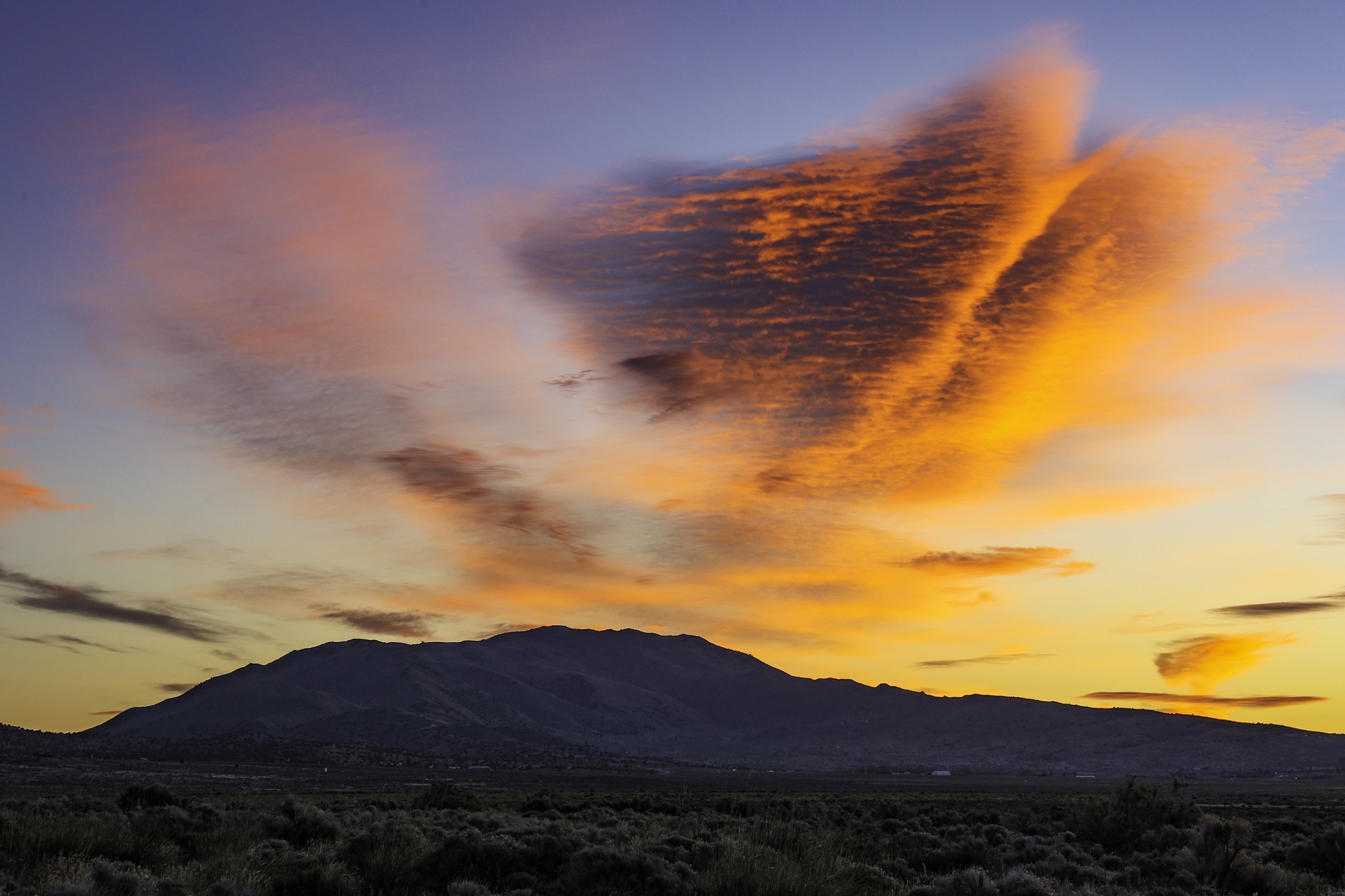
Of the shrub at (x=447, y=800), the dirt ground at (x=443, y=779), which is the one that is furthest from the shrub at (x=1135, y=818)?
the dirt ground at (x=443, y=779)

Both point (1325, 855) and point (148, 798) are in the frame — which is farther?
point (148, 798)

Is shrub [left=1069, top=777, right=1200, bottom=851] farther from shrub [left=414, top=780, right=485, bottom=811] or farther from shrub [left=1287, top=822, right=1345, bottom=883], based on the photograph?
shrub [left=414, top=780, right=485, bottom=811]

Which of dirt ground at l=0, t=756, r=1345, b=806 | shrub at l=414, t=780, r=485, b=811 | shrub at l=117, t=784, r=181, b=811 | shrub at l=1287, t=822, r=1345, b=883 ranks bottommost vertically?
dirt ground at l=0, t=756, r=1345, b=806

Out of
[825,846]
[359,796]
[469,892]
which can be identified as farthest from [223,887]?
[359,796]

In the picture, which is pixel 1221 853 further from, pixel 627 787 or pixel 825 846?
pixel 627 787

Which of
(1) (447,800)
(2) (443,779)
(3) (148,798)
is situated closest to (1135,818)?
(3) (148,798)

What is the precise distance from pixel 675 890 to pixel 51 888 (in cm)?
715

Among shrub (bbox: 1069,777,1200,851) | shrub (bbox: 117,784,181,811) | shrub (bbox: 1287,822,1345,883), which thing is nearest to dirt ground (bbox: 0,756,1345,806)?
shrub (bbox: 117,784,181,811)

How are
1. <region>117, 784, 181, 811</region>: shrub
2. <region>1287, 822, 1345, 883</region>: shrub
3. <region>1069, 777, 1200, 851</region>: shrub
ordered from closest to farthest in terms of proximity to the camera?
<region>1287, 822, 1345, 883</region>: shrub → <region>1069, 777, 1200, 851</region>: shrub → <region>117, 784, 181, 811</region>: shrub

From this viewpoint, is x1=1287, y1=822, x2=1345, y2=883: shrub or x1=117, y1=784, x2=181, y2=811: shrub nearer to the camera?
x1=1287, y1=822, x2=1345, y2=883: shrub

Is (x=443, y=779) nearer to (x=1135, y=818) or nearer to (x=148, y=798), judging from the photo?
(x=148, y=798)

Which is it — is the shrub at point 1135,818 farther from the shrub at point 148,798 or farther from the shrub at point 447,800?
the shrub at point 148,798

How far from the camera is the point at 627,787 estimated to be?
89438mm

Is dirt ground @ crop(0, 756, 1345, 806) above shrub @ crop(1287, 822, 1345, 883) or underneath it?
underneath
